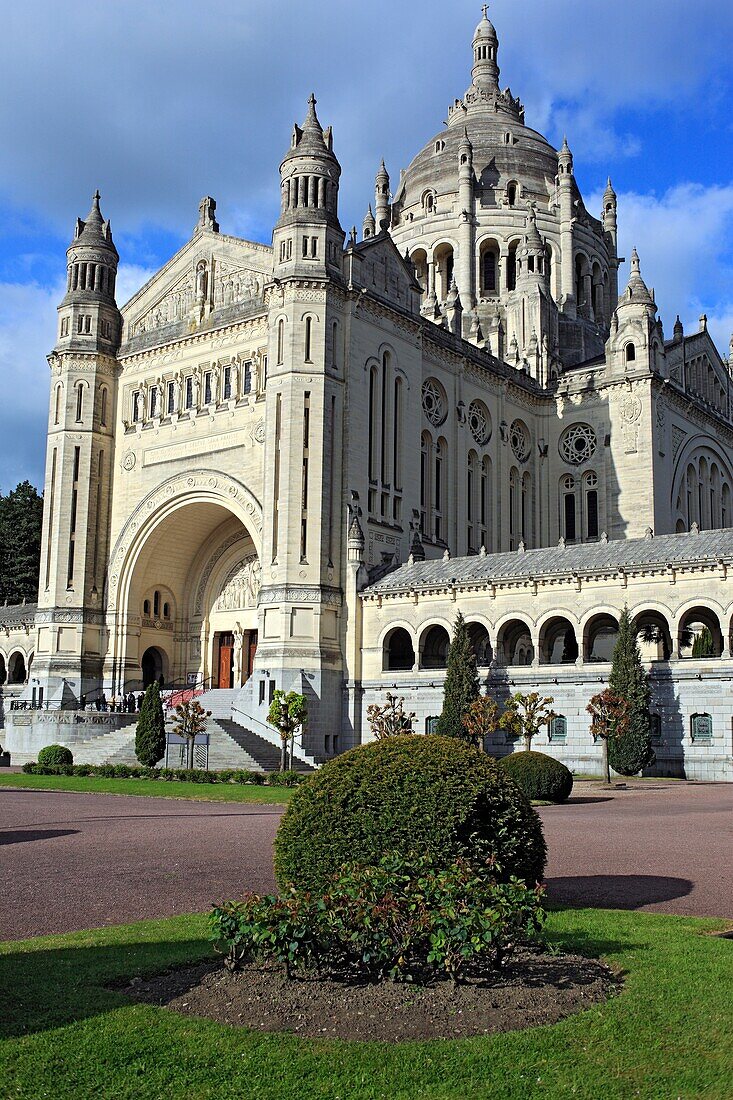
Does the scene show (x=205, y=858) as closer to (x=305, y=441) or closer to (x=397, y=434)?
(x=305, y=441)

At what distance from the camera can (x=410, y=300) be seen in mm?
59969

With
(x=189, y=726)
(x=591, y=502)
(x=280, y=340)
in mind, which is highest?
(x=280, y=340)

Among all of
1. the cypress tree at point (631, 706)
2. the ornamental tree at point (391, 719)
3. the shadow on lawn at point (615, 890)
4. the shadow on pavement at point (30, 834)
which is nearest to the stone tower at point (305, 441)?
the ornamental tree at point (391, 719)

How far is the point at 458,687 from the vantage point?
46.6 m

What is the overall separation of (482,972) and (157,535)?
54.8 m

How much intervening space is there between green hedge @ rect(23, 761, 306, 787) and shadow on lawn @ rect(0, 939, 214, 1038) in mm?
27139

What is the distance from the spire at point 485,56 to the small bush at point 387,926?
92693 millimetres

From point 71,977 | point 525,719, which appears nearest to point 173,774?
point 525,719

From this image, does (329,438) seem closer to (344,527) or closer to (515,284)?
(344,527)

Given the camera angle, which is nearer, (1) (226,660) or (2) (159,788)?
(2) (159,788)

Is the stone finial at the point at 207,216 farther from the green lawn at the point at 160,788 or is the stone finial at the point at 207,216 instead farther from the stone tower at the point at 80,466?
the green lawn at the point at 160,788

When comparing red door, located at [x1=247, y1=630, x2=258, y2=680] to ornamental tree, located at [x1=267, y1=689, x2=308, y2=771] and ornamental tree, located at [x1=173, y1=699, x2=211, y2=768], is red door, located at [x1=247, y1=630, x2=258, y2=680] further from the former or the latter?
ornamental tree, located at [x1=267, y1=689, x2=308, y2=771]

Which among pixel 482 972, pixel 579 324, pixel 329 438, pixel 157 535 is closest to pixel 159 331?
pixel 157 535

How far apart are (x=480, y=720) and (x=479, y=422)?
29.2 m
